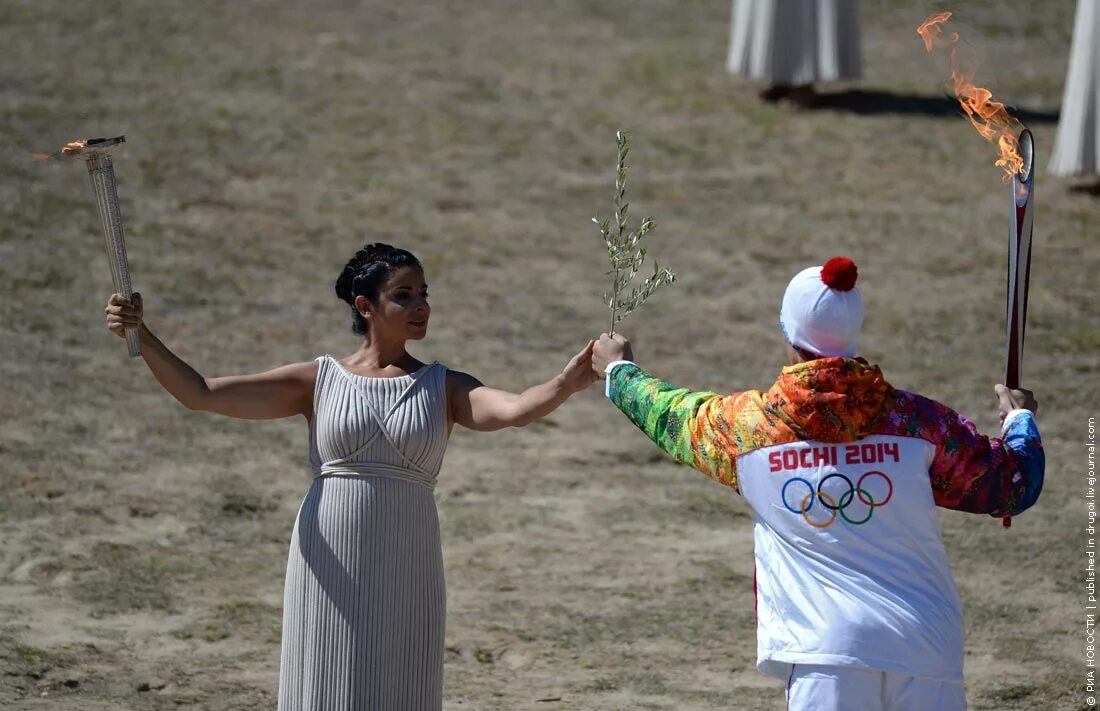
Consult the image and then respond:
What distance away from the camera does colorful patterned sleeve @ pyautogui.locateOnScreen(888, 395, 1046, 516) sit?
3.77 meters

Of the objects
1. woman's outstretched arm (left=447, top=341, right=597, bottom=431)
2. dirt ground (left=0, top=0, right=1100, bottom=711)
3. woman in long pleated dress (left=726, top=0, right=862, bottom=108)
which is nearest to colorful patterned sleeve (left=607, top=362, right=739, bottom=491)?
woman's outstretched arm (left=447, top=341, right=597, bottom=431)

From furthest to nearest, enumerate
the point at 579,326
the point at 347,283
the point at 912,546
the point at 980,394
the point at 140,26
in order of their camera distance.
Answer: the point at 140,26 < the point at 579,326 < the point at 980,394 < the point at 347,283 < the point at 912,546

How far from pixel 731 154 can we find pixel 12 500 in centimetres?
810

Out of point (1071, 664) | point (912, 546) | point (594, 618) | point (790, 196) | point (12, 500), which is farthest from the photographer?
point (790, 196)

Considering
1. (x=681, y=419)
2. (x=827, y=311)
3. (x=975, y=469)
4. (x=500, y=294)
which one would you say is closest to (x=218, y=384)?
(x=681, y=419)

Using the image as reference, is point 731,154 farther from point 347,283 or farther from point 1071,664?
point 347,283

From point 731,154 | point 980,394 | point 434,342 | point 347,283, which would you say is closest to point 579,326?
point 434,342

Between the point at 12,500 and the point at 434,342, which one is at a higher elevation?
the point at 434,342

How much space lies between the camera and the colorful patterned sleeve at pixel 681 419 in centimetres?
393

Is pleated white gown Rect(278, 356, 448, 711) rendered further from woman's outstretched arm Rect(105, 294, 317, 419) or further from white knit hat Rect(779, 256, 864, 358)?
white knit hat Rect(779, 256, 864, 358)

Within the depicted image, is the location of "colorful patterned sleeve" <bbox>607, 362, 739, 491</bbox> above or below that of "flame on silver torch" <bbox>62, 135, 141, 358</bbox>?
below

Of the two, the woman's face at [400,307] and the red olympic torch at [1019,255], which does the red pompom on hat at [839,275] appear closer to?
A: the red olympic torch at [1019,255]

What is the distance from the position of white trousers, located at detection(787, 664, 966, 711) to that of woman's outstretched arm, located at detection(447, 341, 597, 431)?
1.12 meters

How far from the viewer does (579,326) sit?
36.3 ft
